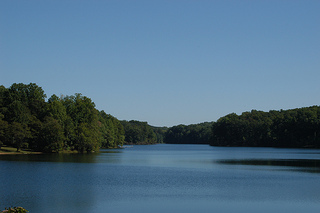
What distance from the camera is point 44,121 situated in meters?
88.8

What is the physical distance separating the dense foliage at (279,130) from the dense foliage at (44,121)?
86.5m

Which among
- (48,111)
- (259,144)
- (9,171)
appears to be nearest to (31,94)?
(48,111)

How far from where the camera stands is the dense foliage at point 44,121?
83.5 m

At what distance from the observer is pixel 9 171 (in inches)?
1789

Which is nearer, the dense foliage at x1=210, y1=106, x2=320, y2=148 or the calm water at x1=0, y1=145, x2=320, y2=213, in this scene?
the calm water at x1=0, y1=145, x2=320, y2=213

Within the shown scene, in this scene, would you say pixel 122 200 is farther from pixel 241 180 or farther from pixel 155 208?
pixel 241 180

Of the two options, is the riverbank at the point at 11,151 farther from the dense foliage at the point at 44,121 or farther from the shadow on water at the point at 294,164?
the shadow on water at the point at 294,164

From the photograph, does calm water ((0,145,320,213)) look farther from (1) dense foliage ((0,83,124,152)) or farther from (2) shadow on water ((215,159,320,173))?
(1) dense foliage ((0,83,124,152))

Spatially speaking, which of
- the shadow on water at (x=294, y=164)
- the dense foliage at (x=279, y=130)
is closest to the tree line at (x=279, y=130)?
the dense foliage at (x=279, y=130)

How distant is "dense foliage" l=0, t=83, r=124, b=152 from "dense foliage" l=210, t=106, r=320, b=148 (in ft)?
284

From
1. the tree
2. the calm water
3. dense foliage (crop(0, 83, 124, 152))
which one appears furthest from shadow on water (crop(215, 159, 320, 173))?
the tree

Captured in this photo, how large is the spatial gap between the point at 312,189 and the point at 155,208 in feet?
52.3

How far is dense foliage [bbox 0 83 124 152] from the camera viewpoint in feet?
274

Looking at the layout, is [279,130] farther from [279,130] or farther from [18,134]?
[18,134]
